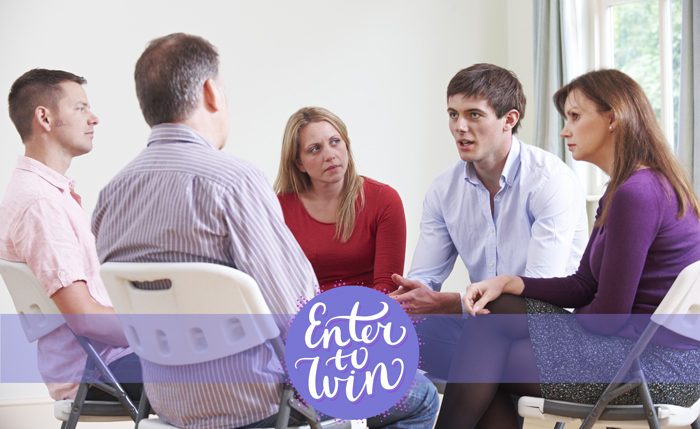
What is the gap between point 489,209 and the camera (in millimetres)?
1989

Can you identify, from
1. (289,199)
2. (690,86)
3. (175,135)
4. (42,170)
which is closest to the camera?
(175,135)

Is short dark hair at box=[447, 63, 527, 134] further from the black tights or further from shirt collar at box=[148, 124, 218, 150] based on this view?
shirt collar at box=[148, 124, 218, 150]

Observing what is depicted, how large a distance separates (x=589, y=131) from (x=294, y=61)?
226 cm

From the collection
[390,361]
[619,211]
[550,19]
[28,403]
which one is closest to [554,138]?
[550,19]

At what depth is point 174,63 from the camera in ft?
3.82

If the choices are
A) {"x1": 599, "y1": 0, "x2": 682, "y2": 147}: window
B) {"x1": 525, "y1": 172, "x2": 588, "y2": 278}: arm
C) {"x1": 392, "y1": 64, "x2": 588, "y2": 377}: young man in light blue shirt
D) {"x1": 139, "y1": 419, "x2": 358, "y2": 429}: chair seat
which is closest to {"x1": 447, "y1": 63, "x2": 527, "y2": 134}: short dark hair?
{"x1": 392, "y1": 64, "x2": 588, "y2": 377}: young man in light blue shirt

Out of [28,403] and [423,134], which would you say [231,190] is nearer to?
[28,403]

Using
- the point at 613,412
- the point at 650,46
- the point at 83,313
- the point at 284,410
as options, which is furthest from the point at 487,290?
the point at 650,46

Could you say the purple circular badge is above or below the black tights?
above

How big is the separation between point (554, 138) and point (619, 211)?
7.53ft

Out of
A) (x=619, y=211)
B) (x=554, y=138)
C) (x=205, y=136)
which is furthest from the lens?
(x=554, y=138)

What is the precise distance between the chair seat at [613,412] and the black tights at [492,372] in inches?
1.8

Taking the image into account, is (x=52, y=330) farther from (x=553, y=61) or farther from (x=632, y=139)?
(x=553, y=61)

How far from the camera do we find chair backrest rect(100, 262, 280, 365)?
1.02 m
